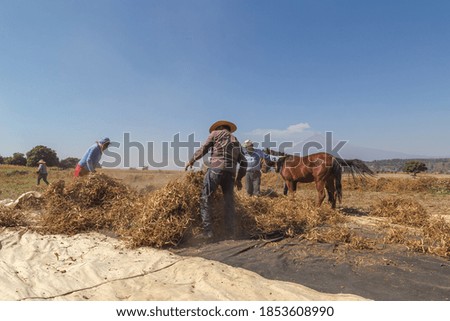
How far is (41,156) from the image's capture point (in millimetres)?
45812

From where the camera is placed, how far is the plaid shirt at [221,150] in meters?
5.24

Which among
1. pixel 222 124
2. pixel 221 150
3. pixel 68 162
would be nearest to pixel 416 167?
pixel 222 124

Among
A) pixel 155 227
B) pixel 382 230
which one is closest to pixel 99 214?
pixel 155 227

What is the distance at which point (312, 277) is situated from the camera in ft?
11.6

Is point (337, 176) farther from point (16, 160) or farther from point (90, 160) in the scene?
point (16, 160)

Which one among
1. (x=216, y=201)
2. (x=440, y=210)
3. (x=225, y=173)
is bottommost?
(x=440, y=210)

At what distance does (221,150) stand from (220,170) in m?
0.36

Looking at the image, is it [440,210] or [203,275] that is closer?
[203,275]

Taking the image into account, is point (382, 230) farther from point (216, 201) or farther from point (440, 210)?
point (440, 210)

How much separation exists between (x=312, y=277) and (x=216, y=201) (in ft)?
8.39

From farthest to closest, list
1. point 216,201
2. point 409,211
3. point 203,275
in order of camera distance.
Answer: point 409,211 < point 216,201 < point 203,275

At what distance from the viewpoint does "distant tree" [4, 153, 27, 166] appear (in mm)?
46625

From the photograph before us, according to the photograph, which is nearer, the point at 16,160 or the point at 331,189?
the point at 331,189
